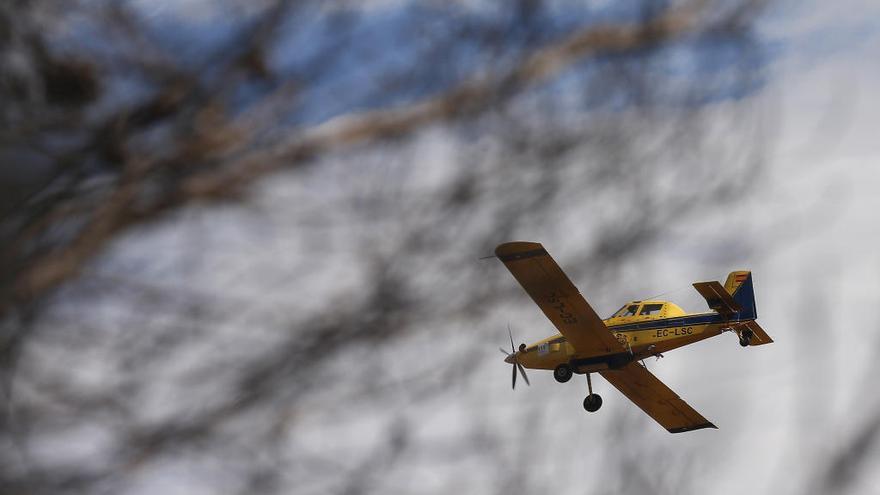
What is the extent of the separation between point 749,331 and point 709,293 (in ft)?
5.21

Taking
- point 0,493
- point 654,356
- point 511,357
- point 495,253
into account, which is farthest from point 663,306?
point 0,493

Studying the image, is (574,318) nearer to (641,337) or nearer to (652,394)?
(641,337)

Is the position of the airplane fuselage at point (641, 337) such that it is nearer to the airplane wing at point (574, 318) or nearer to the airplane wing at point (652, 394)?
the airplane wing at point (574, 318)

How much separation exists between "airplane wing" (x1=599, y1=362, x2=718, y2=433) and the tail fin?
4.89 metres

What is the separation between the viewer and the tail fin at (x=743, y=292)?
30.1 m

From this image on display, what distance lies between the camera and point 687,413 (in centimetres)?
3572

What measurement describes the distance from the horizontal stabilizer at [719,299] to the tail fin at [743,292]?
25 centimetres

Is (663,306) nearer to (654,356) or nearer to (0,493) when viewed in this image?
(654,356)

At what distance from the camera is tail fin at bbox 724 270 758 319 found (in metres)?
30.1

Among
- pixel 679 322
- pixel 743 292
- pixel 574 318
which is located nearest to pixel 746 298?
pixel 743 292

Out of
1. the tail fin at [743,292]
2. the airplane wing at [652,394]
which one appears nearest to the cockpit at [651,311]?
the tail fin at [743,292]

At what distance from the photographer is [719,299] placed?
29.8 m

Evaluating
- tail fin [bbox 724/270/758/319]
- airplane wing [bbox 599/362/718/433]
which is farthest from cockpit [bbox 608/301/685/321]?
airplane wing [bbox 599/362/718/433]

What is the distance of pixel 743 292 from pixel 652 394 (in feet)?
21.3
